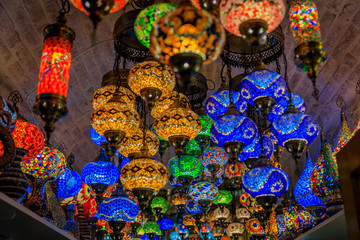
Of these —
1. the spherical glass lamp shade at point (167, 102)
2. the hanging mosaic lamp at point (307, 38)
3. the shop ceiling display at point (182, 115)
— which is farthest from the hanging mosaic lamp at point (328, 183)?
the hanging mosaic lamp at point (307, 38)

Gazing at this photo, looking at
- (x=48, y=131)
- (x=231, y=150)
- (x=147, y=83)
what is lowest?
(x=48, y=131)

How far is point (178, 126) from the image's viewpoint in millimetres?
2688

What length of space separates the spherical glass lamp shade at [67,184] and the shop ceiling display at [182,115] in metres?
0.01

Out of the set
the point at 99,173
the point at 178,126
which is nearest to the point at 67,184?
the point at 99,173

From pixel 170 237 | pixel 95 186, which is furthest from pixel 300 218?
pixel 170 237

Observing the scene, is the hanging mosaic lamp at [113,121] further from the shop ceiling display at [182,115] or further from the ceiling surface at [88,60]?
the ceiling surface at [88,60]

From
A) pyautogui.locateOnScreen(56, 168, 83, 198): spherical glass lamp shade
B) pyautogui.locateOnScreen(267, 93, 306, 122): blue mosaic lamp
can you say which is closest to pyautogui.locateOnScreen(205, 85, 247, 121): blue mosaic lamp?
pyautogui.locateOnScreen(267, 93, 306, 122): blue mosaic lamp

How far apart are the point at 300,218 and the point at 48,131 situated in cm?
304

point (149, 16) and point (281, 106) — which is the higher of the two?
point (281, 106)

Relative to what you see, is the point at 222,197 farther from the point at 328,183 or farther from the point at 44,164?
the point at 44,164

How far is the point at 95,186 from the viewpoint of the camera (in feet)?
12.2

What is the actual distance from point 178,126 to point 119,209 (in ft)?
4.33

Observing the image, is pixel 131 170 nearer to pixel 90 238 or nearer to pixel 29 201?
pixel 29 201

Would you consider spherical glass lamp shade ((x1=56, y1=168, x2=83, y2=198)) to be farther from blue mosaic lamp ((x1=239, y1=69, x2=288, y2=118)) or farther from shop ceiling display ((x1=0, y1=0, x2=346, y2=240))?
blue mosaic lamp ((x1=239, y1=69, x2=288, y2=118))
